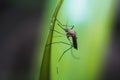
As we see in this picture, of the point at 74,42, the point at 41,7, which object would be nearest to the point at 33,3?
the point at 41,7

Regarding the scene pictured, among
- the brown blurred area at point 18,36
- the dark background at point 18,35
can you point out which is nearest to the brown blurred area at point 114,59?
the dark background at point 18,35

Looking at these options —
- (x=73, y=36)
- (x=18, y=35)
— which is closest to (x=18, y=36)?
(x=18, y=35)

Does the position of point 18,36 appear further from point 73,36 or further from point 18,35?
point 73,36

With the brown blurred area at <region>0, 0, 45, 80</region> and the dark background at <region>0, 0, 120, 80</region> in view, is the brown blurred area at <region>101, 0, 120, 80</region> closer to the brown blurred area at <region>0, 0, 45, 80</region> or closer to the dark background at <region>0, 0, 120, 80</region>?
the dark background at <region>0, 0, 120, 80</region>

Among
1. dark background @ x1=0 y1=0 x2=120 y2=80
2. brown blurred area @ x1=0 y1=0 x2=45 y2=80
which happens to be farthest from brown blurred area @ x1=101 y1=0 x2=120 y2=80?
brown blurred area @ x1=0 y1=0 x2=45 y2=80

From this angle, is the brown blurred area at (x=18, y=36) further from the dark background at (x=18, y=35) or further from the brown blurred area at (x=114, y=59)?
the brown blurred area at (x=114, y=59)
